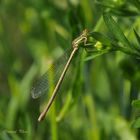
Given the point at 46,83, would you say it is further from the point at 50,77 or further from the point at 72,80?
the point at 72,80

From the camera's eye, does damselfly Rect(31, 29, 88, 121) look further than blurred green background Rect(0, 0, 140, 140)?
A: No

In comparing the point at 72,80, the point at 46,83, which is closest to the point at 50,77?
the point at 46,83

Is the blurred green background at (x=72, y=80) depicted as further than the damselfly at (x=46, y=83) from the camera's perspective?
Yes

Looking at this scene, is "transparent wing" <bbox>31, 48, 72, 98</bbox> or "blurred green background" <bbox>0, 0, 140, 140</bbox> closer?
"transparent wing" <bbox>31, 48, 72, 98</bbox>

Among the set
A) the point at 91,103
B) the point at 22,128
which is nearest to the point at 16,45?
the point at 91,103
